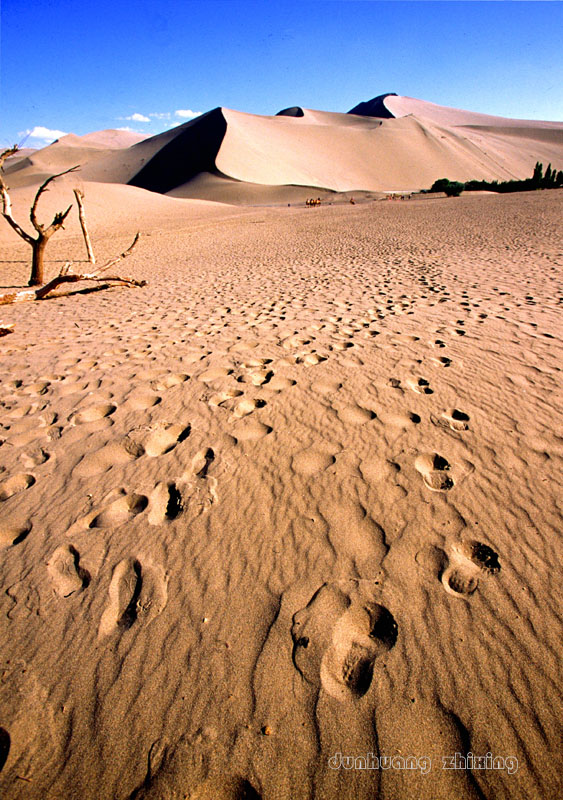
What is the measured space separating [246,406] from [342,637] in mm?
1961

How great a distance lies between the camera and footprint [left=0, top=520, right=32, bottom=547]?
2221 mm

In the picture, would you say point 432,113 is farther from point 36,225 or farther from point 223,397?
point 223,397

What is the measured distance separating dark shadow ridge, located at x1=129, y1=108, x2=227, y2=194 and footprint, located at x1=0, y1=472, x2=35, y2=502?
61742 mm

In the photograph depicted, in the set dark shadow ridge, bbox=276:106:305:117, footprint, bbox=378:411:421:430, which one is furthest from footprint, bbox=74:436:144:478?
dark shadow ridge, bbox=276:106:305:117

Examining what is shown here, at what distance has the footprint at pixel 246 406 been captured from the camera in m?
3.17

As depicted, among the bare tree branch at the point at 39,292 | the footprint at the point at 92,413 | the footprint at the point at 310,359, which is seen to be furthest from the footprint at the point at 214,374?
the bare tree branch at the point at 39,292

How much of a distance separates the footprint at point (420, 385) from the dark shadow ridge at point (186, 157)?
6116 cm

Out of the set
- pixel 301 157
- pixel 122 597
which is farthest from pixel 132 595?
pixel 301 157

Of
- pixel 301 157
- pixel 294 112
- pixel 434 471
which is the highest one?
pixel 294 112

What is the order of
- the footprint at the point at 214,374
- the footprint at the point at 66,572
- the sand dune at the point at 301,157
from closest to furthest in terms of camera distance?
1. the footprint at the point at 66,572
2. the footprint at the point at 214,374
3. the sand dune at the point at 301,157

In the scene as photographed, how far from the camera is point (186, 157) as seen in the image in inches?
2418

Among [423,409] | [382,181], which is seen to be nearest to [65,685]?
[423,409]

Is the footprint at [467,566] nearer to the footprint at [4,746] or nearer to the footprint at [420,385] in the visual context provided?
the footprint at [420,385]

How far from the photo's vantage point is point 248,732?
1.40m
